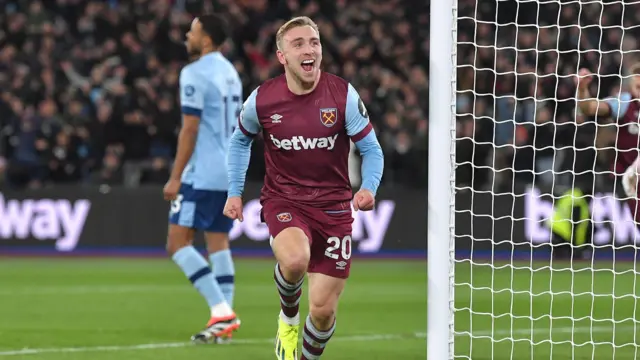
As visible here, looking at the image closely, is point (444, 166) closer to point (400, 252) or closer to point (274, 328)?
point (274, 328)

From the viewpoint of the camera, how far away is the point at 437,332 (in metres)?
5.91

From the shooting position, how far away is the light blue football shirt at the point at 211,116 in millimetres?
7988

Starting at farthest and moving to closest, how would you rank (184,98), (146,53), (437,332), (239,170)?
(146,53), (184,98), (239,170), (437,332)

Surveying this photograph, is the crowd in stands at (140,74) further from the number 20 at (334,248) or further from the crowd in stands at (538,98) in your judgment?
the number 20 at (334,248)

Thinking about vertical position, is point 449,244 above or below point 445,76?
below

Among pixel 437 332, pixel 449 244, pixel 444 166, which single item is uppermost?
pixel 444 166

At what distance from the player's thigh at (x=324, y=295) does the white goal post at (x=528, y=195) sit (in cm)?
48

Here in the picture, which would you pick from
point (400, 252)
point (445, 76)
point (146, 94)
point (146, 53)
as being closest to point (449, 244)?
point (445, 76)

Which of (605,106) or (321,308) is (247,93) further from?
(321,308)

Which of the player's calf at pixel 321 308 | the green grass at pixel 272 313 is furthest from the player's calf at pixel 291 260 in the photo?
the green grass at pixel 272 313

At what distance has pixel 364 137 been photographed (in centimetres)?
605

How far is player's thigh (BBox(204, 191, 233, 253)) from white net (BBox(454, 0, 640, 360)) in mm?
1678

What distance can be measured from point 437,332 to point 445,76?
1273mm

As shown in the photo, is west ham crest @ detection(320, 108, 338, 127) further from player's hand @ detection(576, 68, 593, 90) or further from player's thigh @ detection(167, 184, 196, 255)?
player's thigh @ detection(167, 184, 196, 255)
